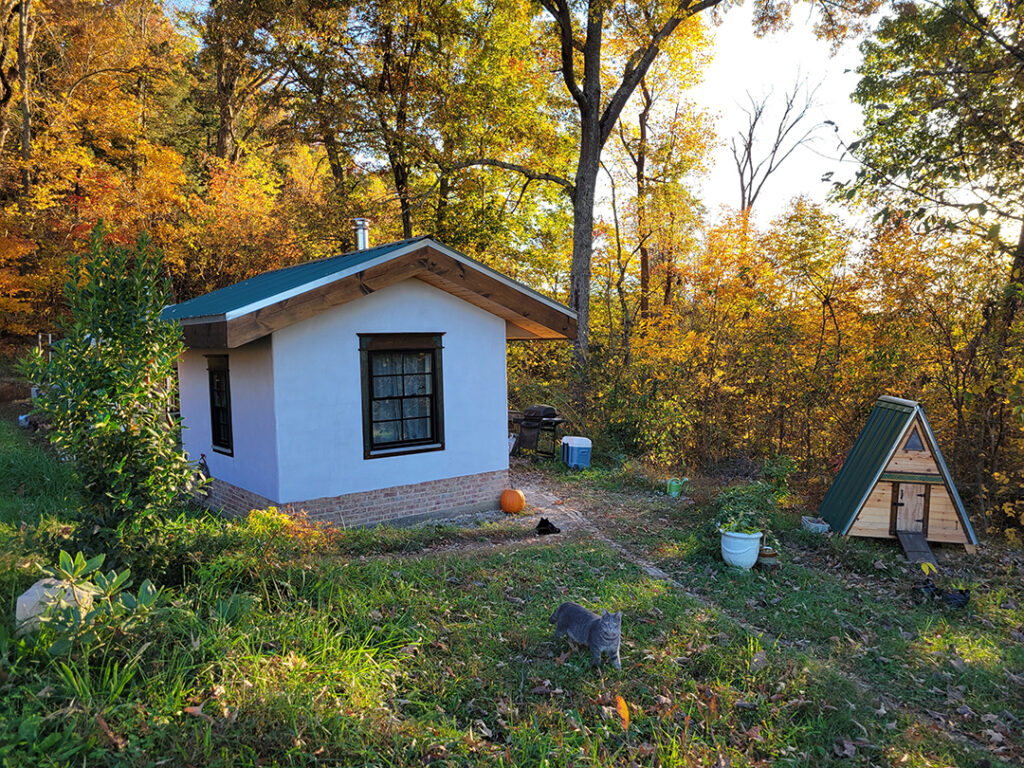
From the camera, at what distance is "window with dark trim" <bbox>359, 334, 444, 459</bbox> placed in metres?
8.44

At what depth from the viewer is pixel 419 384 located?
8.91 metres

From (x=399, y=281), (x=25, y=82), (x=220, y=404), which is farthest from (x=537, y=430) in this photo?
(x=25, y=82)

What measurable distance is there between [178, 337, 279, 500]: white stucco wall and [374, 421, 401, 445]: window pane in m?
1.35

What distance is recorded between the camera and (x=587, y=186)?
15.4 m

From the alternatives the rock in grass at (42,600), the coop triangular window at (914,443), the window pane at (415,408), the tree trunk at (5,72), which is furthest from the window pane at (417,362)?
the tree trunk at (5,72)

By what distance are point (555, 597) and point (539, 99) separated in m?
17.1

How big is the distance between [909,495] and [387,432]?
22.4 feet

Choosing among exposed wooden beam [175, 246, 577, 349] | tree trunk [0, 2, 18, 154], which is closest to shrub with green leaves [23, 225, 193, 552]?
exposed wooden beam [175, 246, 577, 349]

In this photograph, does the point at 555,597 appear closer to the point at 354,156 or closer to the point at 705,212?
the point at 354,156

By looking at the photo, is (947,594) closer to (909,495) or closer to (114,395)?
(909,495)

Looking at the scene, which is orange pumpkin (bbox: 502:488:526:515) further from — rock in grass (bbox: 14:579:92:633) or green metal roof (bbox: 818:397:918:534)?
rock in grass (bbox: 14:579:92:633)

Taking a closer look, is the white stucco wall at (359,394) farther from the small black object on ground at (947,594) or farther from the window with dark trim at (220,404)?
the small black object on ground at (947,594)

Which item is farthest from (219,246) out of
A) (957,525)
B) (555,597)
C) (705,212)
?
(957,525)

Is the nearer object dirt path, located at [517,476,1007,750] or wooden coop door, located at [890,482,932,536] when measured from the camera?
dirt path, located at [517,476,1007,750]
